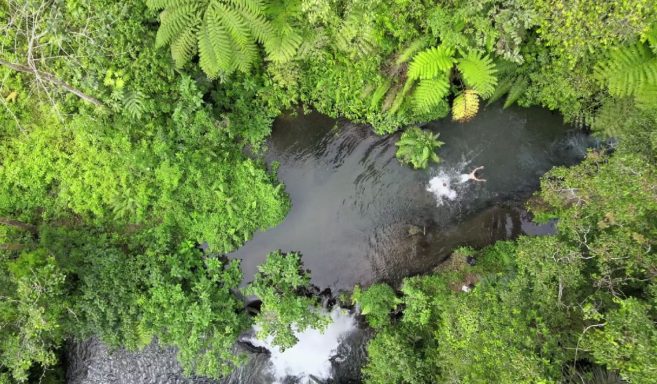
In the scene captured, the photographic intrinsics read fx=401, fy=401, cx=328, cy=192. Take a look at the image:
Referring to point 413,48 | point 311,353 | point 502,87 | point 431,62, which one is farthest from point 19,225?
point 502,87

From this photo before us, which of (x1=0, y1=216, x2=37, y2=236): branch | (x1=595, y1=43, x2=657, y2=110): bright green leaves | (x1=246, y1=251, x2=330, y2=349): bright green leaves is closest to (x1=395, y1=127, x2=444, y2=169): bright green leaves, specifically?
(x1=595, y1=43, x2=657, y2=110): bright green leaves

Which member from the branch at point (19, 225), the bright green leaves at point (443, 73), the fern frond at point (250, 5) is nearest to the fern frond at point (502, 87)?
the bright green leaves at point (443, 73)

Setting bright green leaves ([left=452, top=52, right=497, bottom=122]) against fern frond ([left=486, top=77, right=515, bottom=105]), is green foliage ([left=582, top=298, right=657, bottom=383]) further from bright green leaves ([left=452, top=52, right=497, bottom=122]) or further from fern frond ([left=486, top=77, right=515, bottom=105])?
fern frond ([left=486, top=77, right=515, bottom=105])

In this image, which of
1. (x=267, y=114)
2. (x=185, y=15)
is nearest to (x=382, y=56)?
(x=267, y=114)

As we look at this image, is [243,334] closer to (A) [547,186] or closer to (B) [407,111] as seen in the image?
(B) [407,111]

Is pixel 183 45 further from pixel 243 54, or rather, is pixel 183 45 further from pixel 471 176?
pixel 471 176

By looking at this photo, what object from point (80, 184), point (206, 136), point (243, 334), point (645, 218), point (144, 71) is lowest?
point (243, 334)
